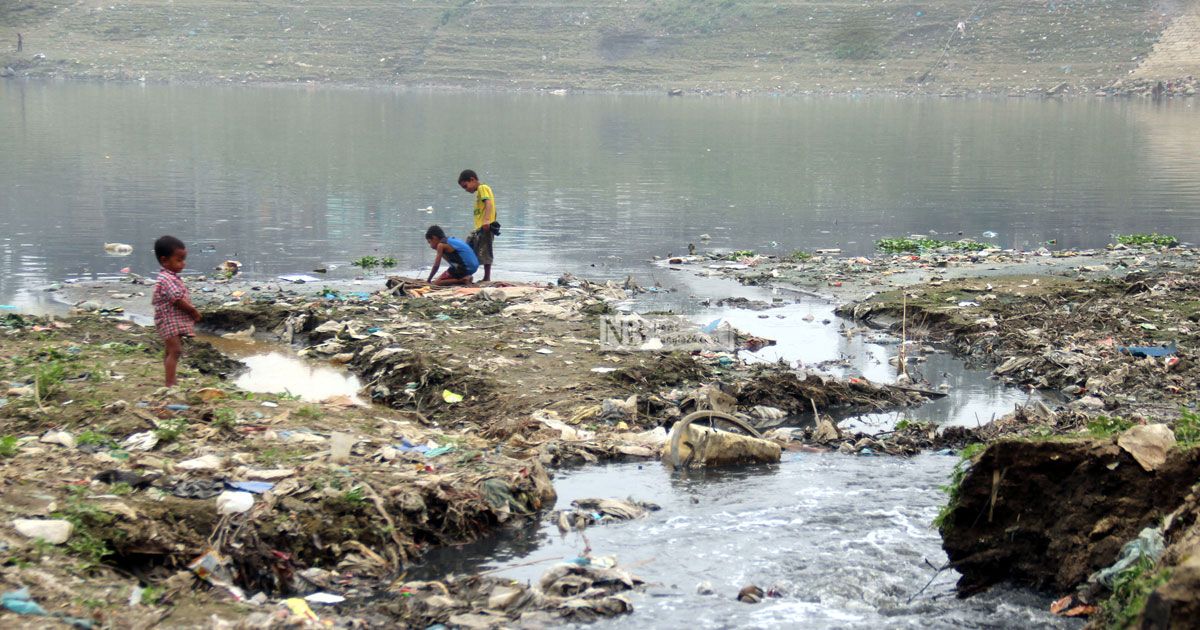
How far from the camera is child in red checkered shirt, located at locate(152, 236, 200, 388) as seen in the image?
7.71 meters

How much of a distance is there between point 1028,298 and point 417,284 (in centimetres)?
627

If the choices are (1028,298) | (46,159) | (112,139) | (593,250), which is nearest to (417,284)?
(593,250)

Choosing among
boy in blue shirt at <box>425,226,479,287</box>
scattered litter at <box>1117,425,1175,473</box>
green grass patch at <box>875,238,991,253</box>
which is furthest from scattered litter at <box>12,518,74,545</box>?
green grass patch at <box>875,238,991,253</box>

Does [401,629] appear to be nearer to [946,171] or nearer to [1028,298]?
[1028,298]

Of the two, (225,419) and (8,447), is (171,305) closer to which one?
(225,419)

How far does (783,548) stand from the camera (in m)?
6.25

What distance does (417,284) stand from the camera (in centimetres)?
1277

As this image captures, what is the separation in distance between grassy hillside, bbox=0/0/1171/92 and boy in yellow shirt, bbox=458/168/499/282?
161 feet

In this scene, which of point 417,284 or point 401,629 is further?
point 417,284

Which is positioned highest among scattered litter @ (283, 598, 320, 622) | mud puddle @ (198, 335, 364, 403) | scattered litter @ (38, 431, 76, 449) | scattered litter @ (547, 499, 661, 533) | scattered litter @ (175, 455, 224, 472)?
scattered litter @ (38, 431, 76, 449)

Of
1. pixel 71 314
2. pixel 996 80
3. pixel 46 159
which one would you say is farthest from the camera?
pixel 996 80

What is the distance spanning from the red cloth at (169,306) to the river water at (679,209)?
1.97 m

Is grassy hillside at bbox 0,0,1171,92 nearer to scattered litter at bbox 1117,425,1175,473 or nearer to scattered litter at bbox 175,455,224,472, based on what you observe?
scattered litter at bbox 175,455,224,472

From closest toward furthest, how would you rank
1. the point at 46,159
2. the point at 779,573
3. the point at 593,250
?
the point at 779,573 < the point at 593,250 < the point at 46,159
